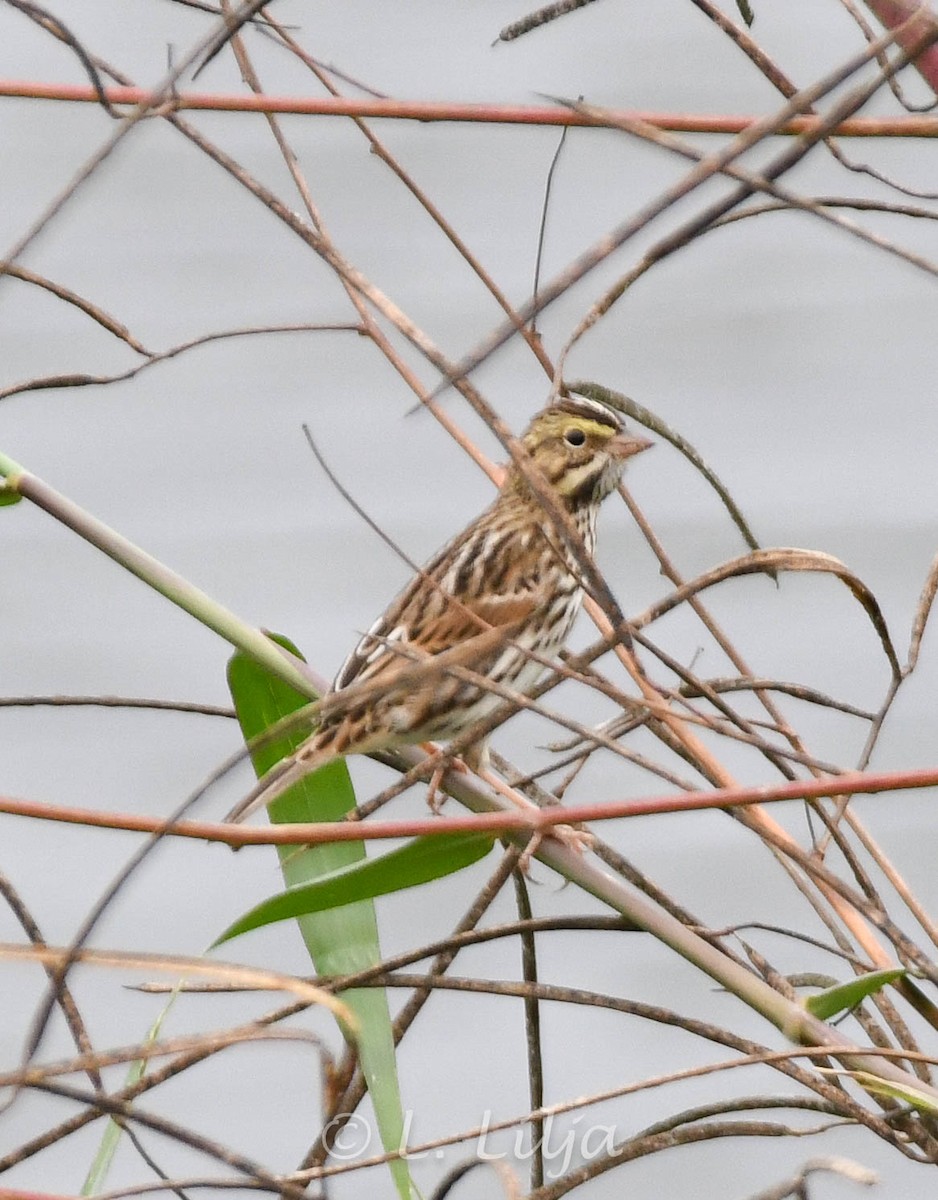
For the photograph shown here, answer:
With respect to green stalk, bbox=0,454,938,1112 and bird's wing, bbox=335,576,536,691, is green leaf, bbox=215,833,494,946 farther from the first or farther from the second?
bird's wing, bbox=335,576,536,691

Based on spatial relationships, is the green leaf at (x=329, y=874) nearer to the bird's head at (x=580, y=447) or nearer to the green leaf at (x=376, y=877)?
the green leaf at (x=376, y=877)

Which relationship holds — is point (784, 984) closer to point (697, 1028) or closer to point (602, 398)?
point (697, 1028)

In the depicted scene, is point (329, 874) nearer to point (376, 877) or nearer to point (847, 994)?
point (376, 877)

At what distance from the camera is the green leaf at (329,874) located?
5.16ft

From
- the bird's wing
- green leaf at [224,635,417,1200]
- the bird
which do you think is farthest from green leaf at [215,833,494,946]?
the bird's wing

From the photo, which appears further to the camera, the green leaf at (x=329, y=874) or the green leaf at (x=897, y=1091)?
the green leaf at (x=329, y=874)

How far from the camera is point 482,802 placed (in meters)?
2.00

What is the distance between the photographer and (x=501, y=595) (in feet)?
9.96

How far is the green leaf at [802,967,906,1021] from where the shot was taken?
137cm

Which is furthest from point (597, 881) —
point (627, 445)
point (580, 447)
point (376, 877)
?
A: point (580, 447)

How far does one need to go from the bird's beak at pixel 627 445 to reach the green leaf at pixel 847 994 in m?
1.71

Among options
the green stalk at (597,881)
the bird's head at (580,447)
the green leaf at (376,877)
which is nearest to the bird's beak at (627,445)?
the bird's head at (580,447)

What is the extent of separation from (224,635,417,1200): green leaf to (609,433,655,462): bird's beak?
3.78ft

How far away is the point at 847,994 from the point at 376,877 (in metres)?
0.39
